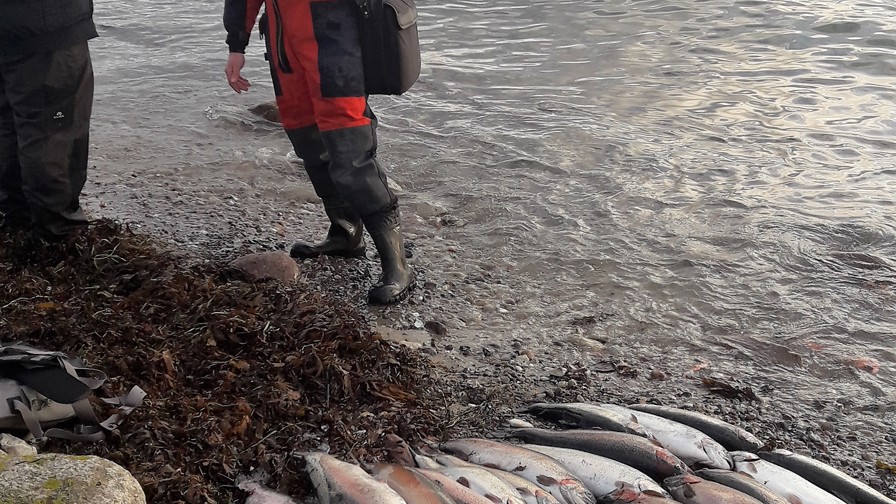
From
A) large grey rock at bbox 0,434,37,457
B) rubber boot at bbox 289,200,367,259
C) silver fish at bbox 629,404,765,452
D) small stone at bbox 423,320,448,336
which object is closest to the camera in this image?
large grey rock at bbox 0,434,37,457

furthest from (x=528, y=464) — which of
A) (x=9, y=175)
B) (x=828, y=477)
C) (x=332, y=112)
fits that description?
(x=9, y=175)

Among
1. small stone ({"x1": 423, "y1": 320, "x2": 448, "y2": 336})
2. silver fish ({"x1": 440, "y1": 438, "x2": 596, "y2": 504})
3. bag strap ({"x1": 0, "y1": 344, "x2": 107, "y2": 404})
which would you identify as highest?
bag strap ({"x1": 0, "y1": 344, "x2": 107, "y2": 404})

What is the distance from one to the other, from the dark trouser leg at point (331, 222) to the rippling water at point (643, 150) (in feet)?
2.28

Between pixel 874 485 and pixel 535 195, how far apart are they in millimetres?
3916

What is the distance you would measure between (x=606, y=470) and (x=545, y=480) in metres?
0.28

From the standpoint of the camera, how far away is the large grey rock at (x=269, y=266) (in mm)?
5465

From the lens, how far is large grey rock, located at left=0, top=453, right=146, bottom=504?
104 inches

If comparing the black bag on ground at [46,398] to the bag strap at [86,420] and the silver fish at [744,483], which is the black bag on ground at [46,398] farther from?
the silver fish at [744,483]

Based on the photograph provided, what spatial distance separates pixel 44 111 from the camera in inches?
188

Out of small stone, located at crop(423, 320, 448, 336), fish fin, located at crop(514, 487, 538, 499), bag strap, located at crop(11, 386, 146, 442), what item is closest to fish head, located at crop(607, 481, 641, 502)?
fish fin, located at crop(514, 487, 538, 499)

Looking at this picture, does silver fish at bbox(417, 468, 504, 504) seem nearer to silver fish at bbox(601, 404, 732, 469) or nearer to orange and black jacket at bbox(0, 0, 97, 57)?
silver fish at bbox(601, 404, 732, 469)

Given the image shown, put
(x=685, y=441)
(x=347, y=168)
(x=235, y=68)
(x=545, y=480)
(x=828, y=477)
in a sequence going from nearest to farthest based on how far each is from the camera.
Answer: (x=545, y=480), (x=828, y=477), (x=685, y=441), (x=347, y=168), (x=235, y=68)

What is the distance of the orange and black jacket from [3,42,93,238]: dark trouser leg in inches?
2.0

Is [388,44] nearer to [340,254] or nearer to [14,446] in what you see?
[340,254]
